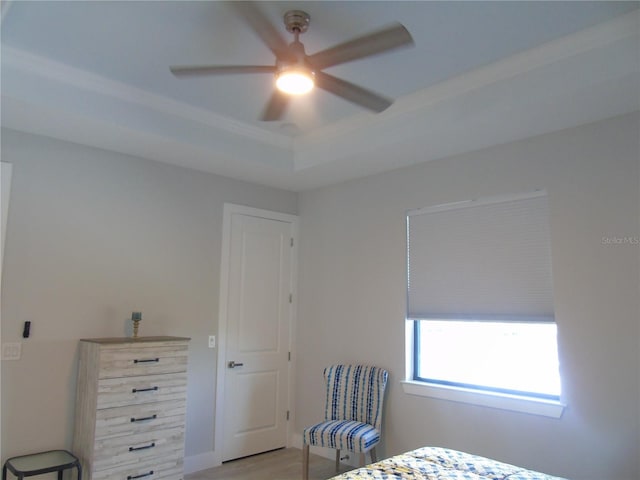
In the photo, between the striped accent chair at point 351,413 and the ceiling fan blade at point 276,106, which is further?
the striped accent chair at point 351,413

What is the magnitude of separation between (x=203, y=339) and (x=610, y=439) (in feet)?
10.0

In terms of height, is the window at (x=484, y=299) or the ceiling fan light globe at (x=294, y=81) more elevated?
the ceiling fan light globe at (x=294, y=81)

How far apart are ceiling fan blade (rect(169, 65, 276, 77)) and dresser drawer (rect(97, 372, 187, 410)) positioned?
79.6 inches

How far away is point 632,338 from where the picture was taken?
8.90 feet

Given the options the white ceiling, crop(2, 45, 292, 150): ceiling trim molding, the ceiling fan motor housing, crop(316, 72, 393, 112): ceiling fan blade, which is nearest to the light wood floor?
the white ceiling

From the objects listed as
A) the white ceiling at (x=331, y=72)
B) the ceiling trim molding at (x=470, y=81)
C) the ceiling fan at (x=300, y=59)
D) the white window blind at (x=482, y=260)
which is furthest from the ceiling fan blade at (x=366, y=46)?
the white window blind at (x=482, y=260)

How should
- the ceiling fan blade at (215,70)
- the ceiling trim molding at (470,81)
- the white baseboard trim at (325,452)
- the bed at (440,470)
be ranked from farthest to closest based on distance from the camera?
the white baseboard trim at (325,452), the ceiling trim molding at (470,81), the ceiling fan blade at (215,70), the bed at (440,470)

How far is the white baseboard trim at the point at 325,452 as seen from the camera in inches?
158

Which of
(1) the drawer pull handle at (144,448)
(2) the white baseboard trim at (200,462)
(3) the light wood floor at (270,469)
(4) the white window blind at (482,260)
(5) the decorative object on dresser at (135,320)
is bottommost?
(3) the light wood floor at (270,469)

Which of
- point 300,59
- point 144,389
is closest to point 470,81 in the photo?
point 300,59

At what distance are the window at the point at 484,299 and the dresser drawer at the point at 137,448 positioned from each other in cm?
186

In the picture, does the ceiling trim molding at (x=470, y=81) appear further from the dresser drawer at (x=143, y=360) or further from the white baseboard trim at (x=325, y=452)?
the white baseboard trim at (x=325, y=452)

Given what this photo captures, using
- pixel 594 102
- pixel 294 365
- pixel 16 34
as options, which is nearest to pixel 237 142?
pixel 16 34

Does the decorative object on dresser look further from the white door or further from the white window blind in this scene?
the white window blind
